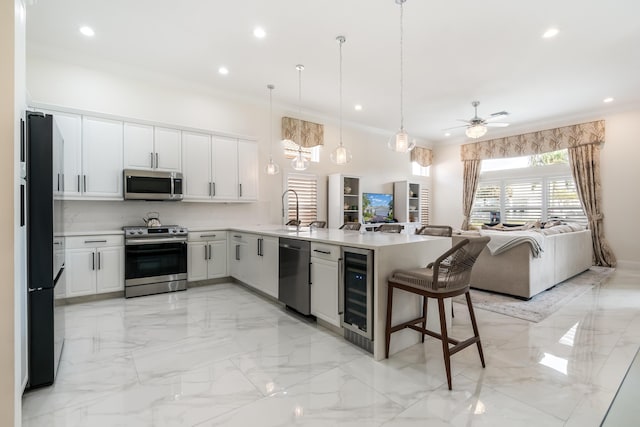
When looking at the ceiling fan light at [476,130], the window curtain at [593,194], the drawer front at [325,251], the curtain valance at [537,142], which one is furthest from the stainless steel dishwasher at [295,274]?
the curtain valance at [537,142]

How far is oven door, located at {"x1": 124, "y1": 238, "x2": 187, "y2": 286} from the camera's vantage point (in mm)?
4066

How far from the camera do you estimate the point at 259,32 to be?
11.7 ft

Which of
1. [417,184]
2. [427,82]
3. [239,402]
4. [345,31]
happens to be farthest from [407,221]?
[239,402]

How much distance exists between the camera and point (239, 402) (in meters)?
1.85

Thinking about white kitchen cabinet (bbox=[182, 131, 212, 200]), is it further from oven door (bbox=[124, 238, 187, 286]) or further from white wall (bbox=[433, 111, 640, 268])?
white wall (bbox=[433, 111, 640, 268])

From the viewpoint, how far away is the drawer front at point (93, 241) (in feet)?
12.3

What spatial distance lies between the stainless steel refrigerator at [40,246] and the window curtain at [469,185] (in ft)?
27.8

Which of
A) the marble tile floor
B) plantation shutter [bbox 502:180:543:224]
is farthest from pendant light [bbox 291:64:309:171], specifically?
plantation shutter [bbox 502:180:543:224]

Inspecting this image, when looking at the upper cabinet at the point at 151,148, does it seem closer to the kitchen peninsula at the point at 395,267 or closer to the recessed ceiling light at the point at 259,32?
the recessed ceiling light at the point at 259,32

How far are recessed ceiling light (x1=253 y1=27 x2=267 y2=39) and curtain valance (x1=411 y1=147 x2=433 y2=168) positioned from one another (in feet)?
19.1

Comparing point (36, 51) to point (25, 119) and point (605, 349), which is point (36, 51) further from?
point (605, 349)

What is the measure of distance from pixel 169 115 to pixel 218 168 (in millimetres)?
1125

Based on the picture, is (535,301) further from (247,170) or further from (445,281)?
(247,170)

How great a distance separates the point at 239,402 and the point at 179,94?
4.77m
